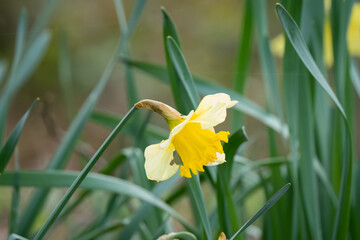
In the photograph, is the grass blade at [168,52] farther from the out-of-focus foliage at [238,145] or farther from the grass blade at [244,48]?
the grass blade at [244,48]

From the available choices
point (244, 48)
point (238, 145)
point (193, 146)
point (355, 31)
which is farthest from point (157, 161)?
point (355, 31)

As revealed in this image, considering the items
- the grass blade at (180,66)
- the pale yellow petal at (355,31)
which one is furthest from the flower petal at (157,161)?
the pale yellow petal at (355,31)

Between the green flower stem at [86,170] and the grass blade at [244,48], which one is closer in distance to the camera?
the green flower stem at [86,170]

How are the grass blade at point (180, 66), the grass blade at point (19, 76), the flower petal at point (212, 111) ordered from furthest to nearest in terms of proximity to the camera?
1. the grass blade at point (19, 76)
2. the grass blade at point (180, 66)
3. the flower petal at point (212, 111)

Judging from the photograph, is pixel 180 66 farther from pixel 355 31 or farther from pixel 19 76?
pixel 355 31

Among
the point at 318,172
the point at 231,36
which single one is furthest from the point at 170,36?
the point at 231,36

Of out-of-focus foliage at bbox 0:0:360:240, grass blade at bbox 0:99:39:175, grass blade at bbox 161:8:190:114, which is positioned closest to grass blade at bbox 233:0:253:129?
out-of-focus foliage at bbox 0:0:360:240

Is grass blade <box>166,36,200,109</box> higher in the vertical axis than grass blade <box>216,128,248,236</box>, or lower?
higher

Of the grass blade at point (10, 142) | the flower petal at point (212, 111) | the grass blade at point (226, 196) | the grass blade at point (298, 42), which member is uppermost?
the grass blade at point (298, 42)

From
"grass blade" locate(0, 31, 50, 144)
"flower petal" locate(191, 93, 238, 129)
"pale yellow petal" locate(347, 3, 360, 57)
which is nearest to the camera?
"flower petal" locate(191, 93, 238, 129)

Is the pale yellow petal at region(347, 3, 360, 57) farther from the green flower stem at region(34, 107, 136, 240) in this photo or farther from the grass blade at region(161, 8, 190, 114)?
the green flower stem at region(34, 107, 136, 240)

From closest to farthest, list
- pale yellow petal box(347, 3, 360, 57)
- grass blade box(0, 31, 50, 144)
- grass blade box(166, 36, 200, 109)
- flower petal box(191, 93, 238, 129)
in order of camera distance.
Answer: flower petal box(191, 93, 238, 129)
grass blade box(166, 36, 200, 109)
grass blade box(0, 31, 50, 144)
pale yellow petal box(347, 3, 360, 57)
